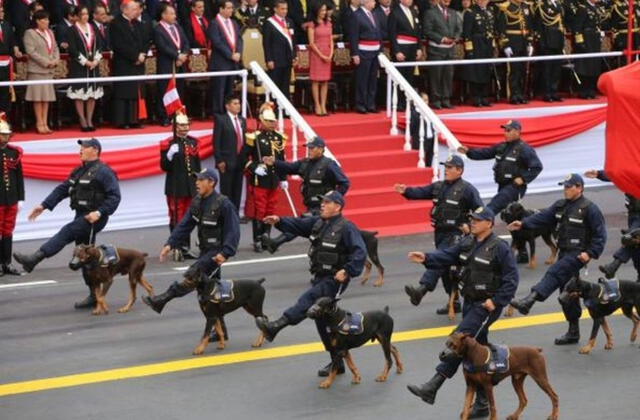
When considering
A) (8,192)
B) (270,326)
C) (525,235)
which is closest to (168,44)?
(8,192)

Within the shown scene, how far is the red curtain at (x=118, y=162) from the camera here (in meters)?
24.3

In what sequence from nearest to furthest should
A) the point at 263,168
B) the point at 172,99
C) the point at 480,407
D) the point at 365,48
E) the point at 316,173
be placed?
the point at 480,407
the point at 316,173
the point at 263,168
the point at 172,99
the point at 365,48

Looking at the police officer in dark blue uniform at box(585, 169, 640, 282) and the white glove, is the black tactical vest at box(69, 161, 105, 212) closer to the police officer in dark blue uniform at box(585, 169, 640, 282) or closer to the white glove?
the white glove

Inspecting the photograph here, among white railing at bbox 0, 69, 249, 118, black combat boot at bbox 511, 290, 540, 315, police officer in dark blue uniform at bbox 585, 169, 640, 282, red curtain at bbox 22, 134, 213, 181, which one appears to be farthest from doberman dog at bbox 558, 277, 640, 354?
red curtain at bbox 22, 134, 213, 181

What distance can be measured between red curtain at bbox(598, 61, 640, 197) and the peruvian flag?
1057cm

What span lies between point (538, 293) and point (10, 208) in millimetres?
7739

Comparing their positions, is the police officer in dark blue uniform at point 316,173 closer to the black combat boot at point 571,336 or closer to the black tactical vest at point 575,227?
the black tactical vest at point 575,227

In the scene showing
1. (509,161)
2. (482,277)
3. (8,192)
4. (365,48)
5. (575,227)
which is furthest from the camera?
(365,48)

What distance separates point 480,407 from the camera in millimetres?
16266

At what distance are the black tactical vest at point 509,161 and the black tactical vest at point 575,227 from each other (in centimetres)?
380

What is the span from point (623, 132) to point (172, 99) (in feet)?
36.1

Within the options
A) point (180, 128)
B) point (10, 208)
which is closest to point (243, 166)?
point (180, 128)

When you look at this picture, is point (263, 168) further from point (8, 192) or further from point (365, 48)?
point (365, 48)

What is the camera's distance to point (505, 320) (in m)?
20.0
